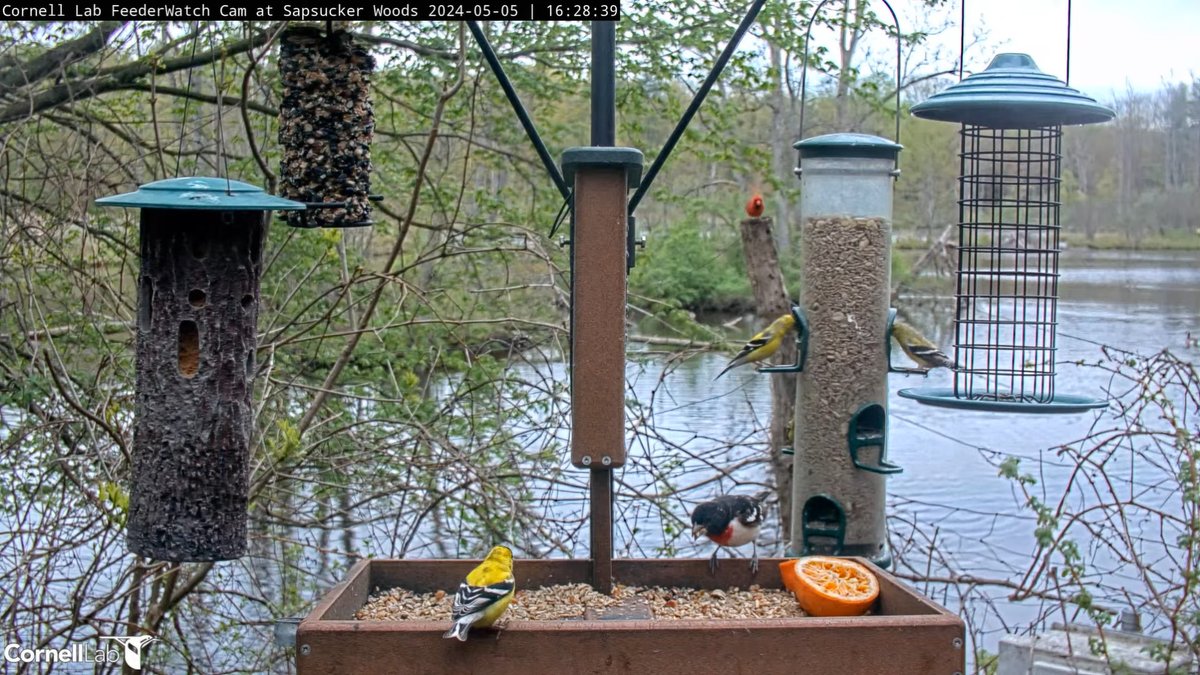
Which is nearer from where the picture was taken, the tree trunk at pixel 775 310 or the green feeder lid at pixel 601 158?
the green feeder lid at pixel 601 158

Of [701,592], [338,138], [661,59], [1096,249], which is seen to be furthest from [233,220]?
[1096,249]

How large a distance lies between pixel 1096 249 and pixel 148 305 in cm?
2228

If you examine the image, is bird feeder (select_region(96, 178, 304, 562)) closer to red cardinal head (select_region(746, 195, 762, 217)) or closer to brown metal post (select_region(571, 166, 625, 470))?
brown metal post (select_region(571, 166, 625, 470))

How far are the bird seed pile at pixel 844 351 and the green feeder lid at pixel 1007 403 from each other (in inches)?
8.6

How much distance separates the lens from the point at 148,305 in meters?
3.26

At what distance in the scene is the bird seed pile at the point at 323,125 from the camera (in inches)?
137

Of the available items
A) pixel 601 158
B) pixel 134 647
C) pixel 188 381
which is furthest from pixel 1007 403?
pixel 134 647

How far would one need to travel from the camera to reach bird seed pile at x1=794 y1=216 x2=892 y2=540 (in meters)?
4.34

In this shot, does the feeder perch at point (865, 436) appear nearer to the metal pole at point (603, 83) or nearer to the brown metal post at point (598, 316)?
the brown metal post at point (598, 316)

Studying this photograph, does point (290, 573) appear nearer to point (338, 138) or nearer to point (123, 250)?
point (123, 250)

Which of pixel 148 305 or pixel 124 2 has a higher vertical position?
pixel 124 2

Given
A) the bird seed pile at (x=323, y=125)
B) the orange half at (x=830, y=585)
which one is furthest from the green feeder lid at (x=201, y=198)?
the orange half at (x=830, y=585)

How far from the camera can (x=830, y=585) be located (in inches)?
122

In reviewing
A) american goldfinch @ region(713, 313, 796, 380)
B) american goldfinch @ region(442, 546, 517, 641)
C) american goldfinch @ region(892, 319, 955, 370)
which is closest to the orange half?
american goldfinch @ region(442, 546, 517, 641)
